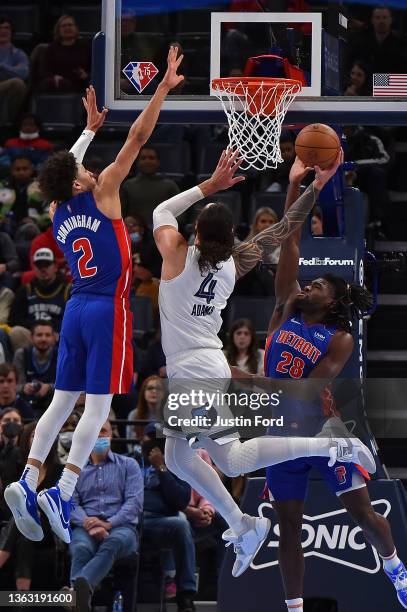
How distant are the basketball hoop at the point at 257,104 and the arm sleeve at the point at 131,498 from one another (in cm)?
303

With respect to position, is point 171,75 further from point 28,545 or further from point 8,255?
point 8,255

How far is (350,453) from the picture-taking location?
348 inches

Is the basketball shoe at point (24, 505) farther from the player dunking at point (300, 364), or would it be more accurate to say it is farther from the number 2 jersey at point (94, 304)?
the player dunking at point (300, 364)

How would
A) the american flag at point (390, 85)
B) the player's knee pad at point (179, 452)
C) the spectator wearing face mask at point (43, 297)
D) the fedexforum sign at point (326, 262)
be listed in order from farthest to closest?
the spectator wearing face mask at point (43, 297) → the fedexforum sign at point (326, 262) → the american flag at point (390, 85) → the player's knee pad at point (179, 452)

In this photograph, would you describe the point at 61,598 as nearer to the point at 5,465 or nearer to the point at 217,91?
the point at 5,465

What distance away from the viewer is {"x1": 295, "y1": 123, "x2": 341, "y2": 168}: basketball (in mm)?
8852

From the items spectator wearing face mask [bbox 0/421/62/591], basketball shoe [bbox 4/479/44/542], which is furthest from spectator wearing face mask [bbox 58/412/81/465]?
basketball shoe [bbox 4/479/44/542]

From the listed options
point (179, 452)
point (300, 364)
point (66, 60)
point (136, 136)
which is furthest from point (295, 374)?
point (66, 60)

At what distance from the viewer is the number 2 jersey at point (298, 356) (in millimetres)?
9109

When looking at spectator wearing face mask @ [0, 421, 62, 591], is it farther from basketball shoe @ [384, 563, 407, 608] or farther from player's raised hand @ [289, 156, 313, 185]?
player's raised hand @ [289, 156, 313, 185]

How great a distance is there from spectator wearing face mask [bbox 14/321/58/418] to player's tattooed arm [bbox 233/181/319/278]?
3.88 m

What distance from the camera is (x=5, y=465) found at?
1116 cm

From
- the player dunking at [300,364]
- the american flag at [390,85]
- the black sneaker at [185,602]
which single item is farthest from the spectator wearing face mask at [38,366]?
the american flag at [390,85]

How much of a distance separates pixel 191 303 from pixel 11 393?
3.77 metres
